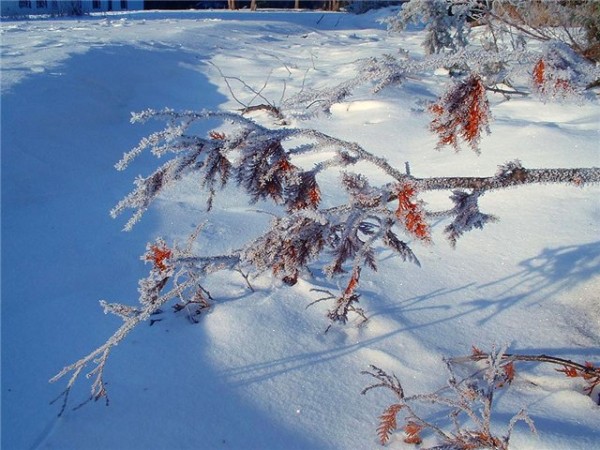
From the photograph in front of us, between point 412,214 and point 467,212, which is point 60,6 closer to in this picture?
point 467,212

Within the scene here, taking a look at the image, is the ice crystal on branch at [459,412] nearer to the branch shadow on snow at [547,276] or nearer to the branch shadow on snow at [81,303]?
the branch shadow on snow at [81,303]

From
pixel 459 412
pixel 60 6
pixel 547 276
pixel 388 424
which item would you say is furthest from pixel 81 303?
pixel 60 6

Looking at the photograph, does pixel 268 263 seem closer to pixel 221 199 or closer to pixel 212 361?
pixel 212 361

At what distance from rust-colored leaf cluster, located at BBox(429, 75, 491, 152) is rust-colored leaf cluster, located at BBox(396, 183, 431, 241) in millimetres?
160

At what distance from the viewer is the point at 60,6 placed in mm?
15797

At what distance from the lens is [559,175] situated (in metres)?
1.44

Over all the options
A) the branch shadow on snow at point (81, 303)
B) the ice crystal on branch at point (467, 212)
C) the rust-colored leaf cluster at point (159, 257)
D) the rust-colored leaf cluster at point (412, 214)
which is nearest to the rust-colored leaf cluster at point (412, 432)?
the branch shadow on snow at point (81, 303)

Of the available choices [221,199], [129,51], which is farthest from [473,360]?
[129,51]

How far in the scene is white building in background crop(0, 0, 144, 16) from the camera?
15.2 m

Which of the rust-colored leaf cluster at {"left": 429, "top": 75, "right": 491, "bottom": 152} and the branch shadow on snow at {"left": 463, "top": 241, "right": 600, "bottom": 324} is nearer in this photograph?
the rust-colored leaf cluster at {"left": 429, "top": 75, "right": 491, "bottom": 152}

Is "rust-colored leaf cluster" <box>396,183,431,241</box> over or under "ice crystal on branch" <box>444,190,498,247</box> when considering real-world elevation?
over

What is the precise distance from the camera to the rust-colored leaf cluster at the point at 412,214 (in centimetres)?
121

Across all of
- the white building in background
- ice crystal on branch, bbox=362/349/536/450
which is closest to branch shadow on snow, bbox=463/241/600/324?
ice crystal on branch, bbox=362/349/536/450

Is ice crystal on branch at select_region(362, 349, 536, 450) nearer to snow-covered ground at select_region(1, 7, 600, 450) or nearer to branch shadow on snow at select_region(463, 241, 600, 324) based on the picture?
snow-covered ground at select_region(1, 7, 600, 450)
